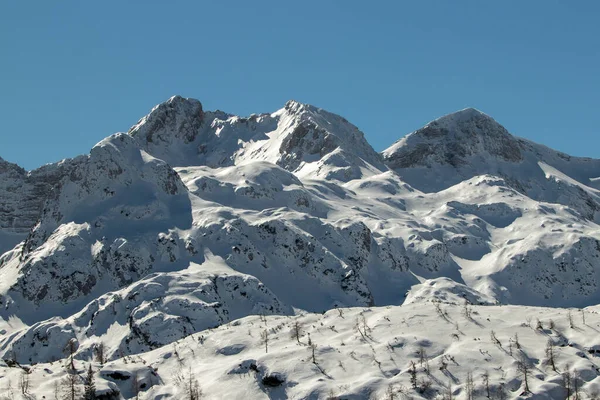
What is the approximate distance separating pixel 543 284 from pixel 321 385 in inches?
4045

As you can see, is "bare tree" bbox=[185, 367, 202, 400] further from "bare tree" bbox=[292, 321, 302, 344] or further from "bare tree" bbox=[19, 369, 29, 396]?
"bare tree" bbox=[19, 369, 29, 396]

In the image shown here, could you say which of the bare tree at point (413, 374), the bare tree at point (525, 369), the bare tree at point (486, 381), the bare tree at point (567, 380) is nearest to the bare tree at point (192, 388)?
the bare tree at point (413, 374)

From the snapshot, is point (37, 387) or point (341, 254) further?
point (341, 254)

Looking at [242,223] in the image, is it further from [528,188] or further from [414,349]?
[528,188]

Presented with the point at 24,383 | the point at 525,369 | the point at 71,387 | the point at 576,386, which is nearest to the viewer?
the point at 576,386

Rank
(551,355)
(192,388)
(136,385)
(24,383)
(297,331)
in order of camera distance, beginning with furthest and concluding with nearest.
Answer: (297,331) → (136,385) → (192,388) → (551,355) → (24,383)

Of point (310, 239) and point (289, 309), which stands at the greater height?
point (310, 239)

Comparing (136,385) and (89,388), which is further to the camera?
(136,385)

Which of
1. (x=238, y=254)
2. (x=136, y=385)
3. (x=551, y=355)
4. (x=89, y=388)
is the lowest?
(x=551, y=355)

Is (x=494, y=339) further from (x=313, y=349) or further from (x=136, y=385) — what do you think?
(x=136, y=385)

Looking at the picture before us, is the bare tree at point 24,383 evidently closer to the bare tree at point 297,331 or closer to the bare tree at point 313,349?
the bare tree at point 313,349

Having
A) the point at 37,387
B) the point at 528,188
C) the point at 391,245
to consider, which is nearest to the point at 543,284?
the point at 391,245

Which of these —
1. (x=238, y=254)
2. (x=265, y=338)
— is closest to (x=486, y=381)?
(x=265, y=338)

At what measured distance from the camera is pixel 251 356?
145 ft
